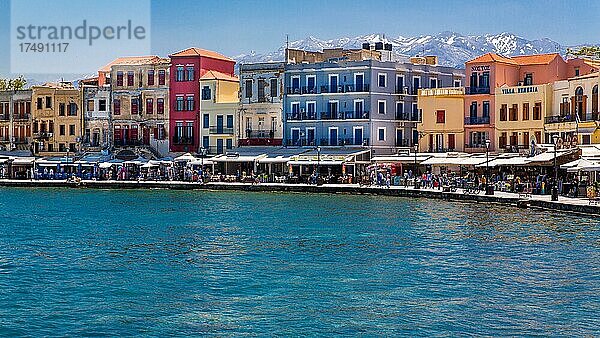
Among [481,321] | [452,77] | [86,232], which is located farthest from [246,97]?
[481,321]

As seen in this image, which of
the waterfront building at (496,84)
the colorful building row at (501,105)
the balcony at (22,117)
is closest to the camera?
the colorful building row at (501,105)

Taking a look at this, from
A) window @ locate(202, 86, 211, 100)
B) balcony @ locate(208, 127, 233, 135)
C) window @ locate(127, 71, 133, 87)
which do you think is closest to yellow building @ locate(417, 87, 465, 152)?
balcony @ locate(208, 127, 233, 135)

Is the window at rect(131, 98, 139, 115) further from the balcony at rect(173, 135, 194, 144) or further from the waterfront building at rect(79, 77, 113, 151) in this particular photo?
the balcony at rect(173, 135, 194, 144)

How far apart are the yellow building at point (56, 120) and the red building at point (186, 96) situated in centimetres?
889

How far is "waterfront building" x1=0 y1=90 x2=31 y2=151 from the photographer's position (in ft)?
270

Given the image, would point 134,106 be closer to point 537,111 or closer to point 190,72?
point 190,72

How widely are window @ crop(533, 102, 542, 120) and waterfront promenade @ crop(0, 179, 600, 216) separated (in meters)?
8.59

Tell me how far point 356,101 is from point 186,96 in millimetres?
15089

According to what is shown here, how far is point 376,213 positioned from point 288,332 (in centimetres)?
2542

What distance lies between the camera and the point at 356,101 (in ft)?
226

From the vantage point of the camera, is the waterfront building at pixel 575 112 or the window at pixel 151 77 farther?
the window at pixel 151 77

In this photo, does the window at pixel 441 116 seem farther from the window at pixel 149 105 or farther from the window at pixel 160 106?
the window at pixel 149 105

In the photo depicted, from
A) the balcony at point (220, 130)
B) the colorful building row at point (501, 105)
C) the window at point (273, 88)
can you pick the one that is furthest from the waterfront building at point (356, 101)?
the balcony at point (220, 130)

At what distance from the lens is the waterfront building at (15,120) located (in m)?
82.2
